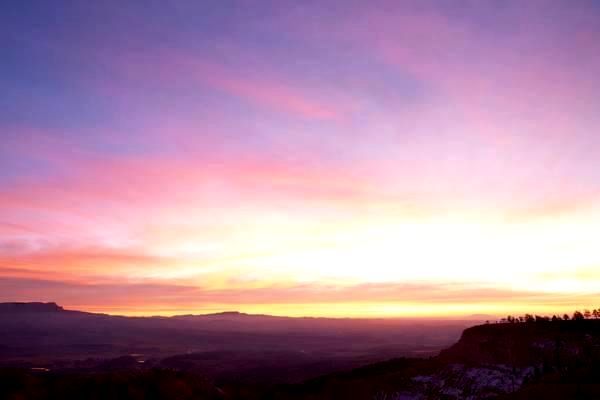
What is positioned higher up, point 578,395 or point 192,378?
point 578,395

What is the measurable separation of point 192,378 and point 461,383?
1116 inches

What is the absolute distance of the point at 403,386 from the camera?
48.5m

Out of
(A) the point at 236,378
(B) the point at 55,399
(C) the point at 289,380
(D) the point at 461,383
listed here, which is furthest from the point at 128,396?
(A) the point at 236,378

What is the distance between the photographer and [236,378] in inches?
5251

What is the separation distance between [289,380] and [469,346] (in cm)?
7549

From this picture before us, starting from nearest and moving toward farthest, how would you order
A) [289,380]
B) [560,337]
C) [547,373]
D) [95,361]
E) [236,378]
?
[547,373] → [560,337] → [289,380] → [236,378] → [95,361]

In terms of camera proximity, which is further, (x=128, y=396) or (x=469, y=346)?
(x=469, y=346)

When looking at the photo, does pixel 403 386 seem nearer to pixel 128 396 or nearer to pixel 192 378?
pixel 192 378

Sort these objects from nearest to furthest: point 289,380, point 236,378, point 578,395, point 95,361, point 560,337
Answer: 1. point 578,395
2. point 560,337
3. point 289,380
4. point 236,378
5. point 95,361

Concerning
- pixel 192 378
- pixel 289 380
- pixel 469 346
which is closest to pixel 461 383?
pixel 469 346

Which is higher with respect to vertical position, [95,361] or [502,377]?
[502,377]

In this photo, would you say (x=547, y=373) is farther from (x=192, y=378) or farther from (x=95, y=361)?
(x=95, y=361)

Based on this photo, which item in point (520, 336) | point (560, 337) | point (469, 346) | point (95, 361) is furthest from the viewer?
point (95, 361)

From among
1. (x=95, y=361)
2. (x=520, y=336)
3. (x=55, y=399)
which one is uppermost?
(x=520, y=336)
